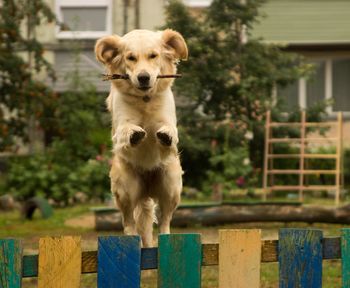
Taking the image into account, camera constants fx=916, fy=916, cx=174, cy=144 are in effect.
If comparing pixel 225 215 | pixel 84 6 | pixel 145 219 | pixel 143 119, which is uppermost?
pixel 84 6

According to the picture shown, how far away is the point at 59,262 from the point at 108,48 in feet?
8.04

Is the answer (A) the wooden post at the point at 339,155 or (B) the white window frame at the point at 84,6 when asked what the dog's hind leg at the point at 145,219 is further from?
(B) the white window frame at the point at 84,6

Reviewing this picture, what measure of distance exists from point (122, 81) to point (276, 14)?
63.0 feet

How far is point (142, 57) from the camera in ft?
21.5

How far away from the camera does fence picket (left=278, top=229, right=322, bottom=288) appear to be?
4793mm

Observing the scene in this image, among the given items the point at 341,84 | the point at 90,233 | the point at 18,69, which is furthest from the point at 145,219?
the point at 341,84

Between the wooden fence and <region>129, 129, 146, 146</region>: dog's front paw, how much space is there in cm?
181

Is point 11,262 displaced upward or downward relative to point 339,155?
upward

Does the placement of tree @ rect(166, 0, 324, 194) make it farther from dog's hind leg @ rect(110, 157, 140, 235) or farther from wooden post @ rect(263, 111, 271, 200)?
dog's hind leg @ rect(110, 157, 140, 235)

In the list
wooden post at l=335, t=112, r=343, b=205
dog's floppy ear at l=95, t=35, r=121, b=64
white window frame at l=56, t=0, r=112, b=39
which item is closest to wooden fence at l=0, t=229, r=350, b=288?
dog's floppy ear at l=95, t=35, r=121, b=64

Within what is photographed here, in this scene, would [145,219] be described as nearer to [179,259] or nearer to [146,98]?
[146,98]

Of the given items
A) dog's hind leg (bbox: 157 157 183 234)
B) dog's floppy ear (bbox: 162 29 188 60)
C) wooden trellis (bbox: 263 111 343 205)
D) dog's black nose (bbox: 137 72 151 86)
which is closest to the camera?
dog's black nose (bbox: 137 72 151 86)

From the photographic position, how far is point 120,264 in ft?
15.5

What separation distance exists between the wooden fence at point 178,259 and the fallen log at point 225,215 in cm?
691
